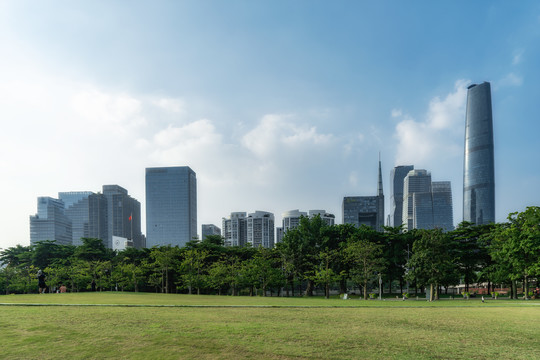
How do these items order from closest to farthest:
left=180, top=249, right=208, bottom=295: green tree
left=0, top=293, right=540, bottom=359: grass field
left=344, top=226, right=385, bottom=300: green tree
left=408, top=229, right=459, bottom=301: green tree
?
left=0, top=293, right=540, bottom=359: grass field → left=408, top=229, right=459, bottom=301: green tree → left=344, top=226, right=385, bottom=300: green tree → left=180, top=249, right=208, bottom=295: green tree

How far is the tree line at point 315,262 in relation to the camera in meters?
45.7

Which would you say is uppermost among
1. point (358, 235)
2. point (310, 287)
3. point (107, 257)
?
point (358, 235)

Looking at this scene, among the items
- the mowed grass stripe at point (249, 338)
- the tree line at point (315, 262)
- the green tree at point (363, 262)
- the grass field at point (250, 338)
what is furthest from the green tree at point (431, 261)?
the mowed grass stripe at point (249, 338)

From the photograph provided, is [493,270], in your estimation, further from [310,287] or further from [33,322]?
[33,322]

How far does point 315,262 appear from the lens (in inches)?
2376

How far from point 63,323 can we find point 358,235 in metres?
48.4

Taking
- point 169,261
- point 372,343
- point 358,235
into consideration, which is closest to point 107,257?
point 169,261

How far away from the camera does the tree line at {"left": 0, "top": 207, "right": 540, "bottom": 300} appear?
45656mm

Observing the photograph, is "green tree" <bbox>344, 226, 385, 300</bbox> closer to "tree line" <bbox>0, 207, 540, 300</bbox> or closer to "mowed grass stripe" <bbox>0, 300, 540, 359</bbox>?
"tree line" <bbox>0, 207, 540, 300</bbox>

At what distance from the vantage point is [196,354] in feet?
39.2

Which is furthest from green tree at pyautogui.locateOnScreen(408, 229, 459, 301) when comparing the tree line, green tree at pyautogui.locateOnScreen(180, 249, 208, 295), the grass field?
green tree at pyautogui.locateOnScreen(180, 249, 208, 295)

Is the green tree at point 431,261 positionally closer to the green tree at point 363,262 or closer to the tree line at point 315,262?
the tree line at point 315,262

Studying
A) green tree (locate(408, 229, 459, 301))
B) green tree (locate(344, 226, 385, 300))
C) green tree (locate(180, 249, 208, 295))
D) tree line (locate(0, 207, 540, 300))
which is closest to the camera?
green tree (locate(408, 229, 459, 301))

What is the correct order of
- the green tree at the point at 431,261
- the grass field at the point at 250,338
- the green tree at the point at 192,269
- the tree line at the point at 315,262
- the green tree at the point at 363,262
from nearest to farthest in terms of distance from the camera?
the grass field at the point at 250,338 → the green tree at the point at 431,261 → the tree line at the point at 315,262 → the green tree at the point at 363,262 → the green tree at the point at 192,269
